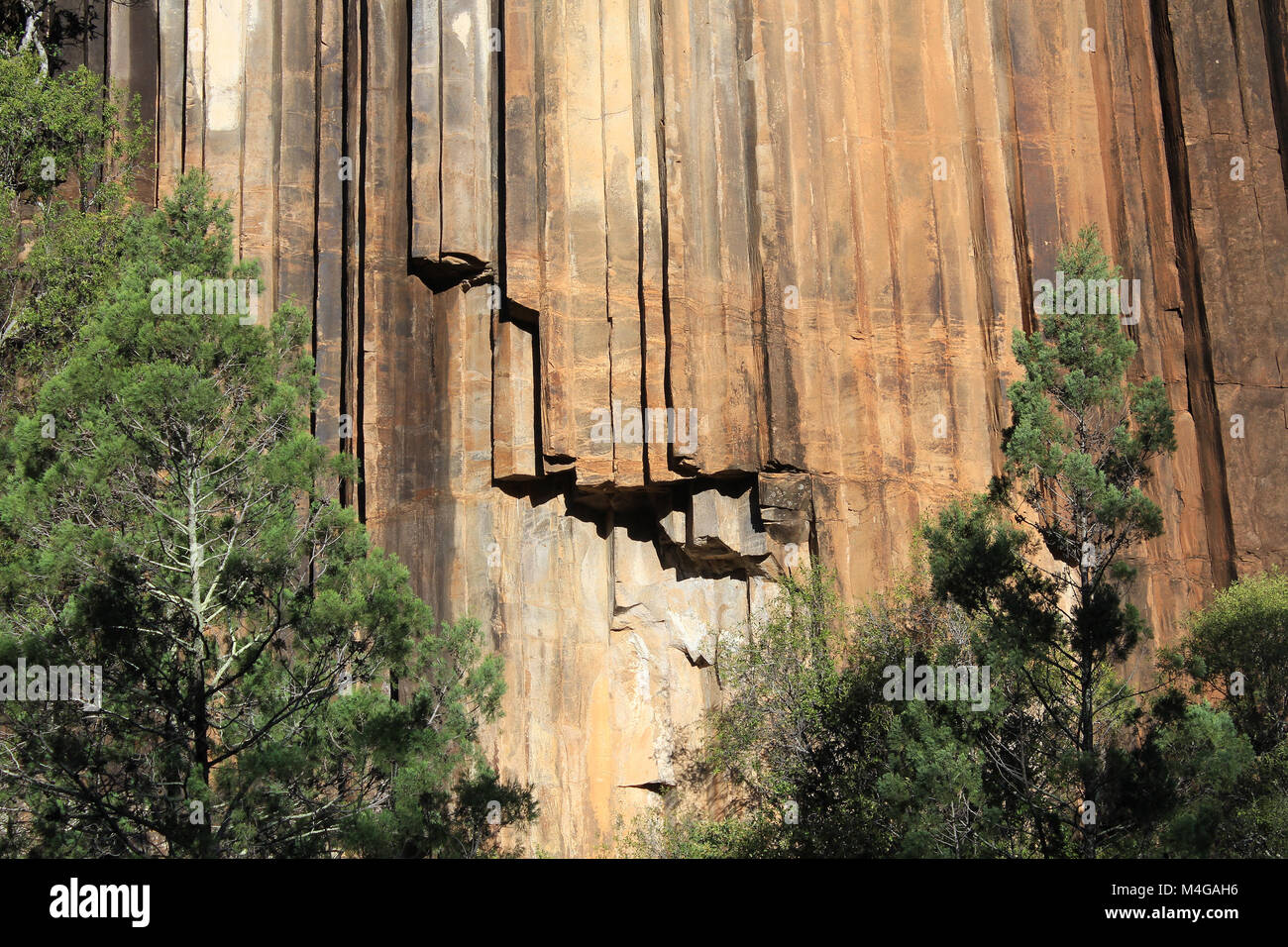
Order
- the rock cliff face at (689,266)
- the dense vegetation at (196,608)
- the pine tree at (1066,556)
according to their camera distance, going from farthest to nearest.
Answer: the rock cliff face at (689,266), the pine tree at (1066,556), the dense vegetation at (196,608)

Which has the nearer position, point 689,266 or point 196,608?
point 196,608

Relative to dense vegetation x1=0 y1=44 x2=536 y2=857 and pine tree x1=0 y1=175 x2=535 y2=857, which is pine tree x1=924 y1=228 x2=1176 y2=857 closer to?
dense vegetation x1=0 y1=44 x2=536 y2=857

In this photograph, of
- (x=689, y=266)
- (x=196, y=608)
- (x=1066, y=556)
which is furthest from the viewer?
(x=689, y=266)

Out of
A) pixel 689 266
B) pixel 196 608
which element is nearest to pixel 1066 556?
pixel 196 608

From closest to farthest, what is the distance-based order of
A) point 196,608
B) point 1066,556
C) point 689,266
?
point 196,608 < point 1066,556 < point 689,266

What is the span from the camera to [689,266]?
25.0 meters

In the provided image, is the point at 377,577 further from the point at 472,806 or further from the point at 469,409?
the point at 469,409

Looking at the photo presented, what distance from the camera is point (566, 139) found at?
83.4 ft

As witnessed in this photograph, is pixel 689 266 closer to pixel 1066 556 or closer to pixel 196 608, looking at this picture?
pixel 1066 556

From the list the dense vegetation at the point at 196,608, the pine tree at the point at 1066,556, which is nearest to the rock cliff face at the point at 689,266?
the pine tree at the point at 1066,556

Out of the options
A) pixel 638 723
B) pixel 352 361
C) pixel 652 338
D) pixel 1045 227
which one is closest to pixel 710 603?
pixel 638 723

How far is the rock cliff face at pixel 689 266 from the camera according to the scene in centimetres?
2431

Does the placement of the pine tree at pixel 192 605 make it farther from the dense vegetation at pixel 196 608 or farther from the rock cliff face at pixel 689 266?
the rock cliff face at pixel 689 266
